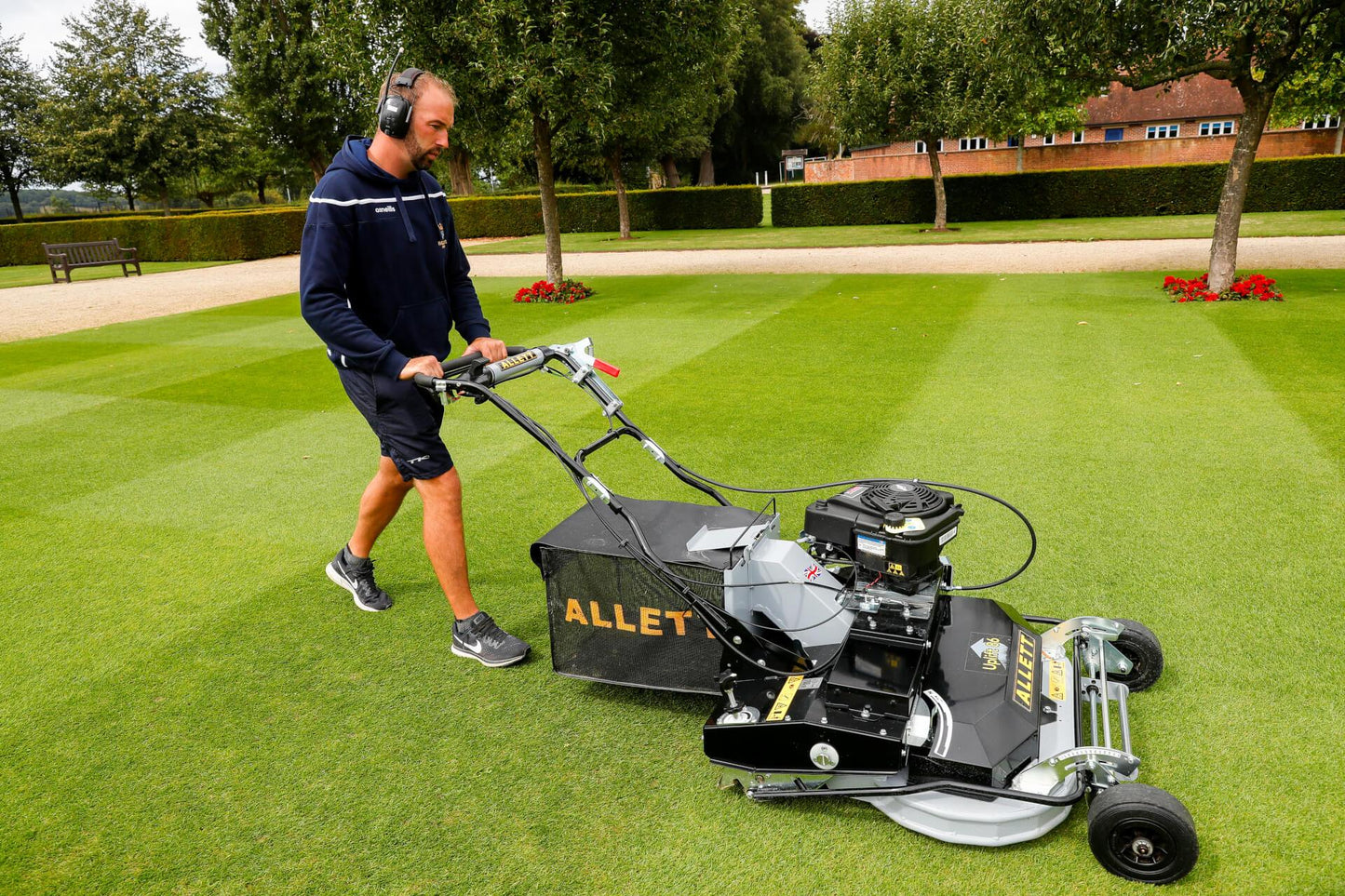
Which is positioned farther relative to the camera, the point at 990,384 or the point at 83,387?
the point at 83,387

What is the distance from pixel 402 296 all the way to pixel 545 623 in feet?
4.70

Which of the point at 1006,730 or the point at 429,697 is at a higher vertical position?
the point at 1006,730

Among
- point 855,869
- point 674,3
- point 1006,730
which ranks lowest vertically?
point 855,869

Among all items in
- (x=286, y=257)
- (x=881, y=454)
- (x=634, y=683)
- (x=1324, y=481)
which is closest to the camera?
(x=634, y=683)

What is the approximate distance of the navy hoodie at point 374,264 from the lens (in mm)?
3027

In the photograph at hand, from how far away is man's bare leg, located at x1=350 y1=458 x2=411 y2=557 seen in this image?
3592mm

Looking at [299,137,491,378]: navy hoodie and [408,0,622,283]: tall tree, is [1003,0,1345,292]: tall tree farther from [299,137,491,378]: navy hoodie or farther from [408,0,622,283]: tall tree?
[299,137,491,378]: navy hoodie

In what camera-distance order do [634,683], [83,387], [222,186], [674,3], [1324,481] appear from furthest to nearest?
1. [222,186]
2. [674,3]
3. [83,387]
4. [1324,481]
5. [634,683]

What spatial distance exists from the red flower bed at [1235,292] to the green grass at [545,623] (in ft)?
6.39

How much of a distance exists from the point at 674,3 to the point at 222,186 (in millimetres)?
47073

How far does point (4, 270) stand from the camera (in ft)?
84.0

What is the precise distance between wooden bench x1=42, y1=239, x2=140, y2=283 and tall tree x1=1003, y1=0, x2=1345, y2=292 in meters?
20.5

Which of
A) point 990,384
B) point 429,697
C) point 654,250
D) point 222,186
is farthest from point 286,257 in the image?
point 222,186

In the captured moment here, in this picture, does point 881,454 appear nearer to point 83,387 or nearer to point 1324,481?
point 1324,481
